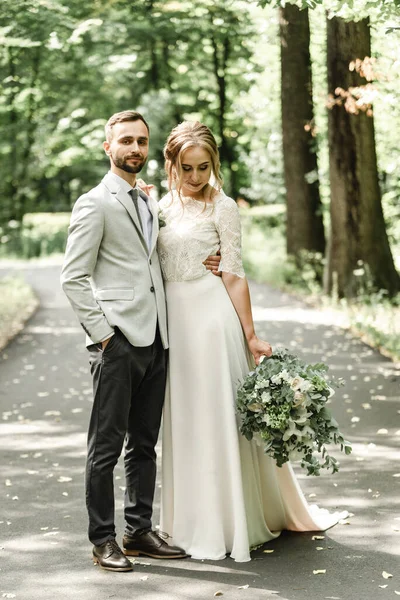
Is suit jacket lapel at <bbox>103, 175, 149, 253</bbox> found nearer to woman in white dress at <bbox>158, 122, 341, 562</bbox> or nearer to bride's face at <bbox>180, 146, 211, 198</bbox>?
woman in white dress at <bbox>158, 122, 341, 562</bbox>

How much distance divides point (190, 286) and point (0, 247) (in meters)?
33.2

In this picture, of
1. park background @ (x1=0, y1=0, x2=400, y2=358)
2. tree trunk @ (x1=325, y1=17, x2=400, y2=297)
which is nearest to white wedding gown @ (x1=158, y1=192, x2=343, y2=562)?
park background @ (x1=0, y1=0, x2=400, y2=358)

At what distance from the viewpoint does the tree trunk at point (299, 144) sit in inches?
784

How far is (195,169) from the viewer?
17.4ft

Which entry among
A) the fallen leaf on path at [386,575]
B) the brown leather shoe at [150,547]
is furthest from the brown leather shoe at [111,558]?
the fallen leaf on path at [386,575]

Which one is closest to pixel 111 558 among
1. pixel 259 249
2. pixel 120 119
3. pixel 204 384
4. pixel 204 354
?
pixel 204 384

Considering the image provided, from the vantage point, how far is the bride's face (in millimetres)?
5261

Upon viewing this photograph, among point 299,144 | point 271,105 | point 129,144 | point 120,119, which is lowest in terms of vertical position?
point 129,144

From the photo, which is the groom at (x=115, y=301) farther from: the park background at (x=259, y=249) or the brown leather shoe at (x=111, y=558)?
the park background at (x=259, y=249)

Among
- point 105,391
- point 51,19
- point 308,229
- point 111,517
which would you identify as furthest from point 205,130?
point 308,229

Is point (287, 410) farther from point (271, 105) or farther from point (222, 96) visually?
point (222, 96)

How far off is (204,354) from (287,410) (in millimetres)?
590

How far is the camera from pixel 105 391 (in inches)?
200

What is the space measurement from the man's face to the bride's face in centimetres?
26
